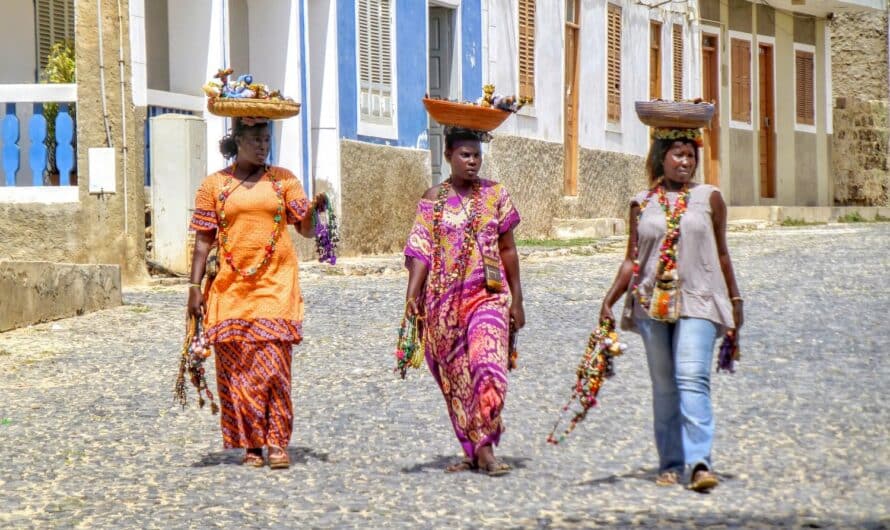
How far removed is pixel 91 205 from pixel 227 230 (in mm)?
8094

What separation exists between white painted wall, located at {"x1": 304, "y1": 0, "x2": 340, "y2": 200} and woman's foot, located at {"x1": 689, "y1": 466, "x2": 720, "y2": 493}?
12.9 m

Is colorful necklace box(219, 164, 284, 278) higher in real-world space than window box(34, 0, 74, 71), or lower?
lower

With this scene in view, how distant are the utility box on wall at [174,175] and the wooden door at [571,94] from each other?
422 inches

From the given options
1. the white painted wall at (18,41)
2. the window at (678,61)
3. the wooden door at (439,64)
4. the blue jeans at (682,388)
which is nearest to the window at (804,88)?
the window at (678,61)

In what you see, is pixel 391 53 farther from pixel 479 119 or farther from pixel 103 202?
pixel 479 119

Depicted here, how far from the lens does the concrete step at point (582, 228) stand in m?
24.9

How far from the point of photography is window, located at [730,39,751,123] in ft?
107

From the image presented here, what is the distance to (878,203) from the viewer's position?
1449 inches

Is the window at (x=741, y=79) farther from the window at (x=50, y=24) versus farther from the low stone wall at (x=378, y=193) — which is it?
the window at (x=50, y=24)

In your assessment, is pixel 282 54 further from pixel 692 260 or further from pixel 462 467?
pixel 692 260

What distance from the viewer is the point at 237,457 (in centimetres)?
805

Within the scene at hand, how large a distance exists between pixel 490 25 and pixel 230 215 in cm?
1619

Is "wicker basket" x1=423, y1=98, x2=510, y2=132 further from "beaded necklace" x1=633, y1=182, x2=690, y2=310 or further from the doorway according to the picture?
the doorway

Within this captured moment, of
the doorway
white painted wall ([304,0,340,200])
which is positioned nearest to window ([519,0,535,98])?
the doorway
